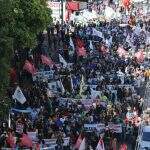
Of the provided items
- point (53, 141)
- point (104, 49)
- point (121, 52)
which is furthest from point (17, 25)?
point (104, 49)

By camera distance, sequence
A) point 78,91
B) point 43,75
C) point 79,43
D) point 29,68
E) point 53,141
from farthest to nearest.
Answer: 1. point 79,43
2. point 43,75
3. point 29,68
4. point 78,91
5. point 53,141

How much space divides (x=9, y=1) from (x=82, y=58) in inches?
638

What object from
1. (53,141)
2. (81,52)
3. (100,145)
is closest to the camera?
(100,145)

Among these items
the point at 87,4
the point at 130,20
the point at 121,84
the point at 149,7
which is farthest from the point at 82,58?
the point at 149,7

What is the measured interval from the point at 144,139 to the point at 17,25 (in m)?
11.1

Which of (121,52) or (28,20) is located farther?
(121,52)

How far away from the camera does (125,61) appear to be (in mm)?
51625

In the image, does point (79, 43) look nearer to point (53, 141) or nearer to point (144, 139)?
point (53, 141)

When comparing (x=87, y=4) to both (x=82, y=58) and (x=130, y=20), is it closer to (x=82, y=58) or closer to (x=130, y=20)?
(x=130, y=20)

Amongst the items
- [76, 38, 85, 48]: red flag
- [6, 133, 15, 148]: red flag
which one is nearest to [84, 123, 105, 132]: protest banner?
[6, 133, 15, 148]: red flag

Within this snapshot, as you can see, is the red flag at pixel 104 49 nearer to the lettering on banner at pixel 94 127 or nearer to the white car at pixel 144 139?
the lettering on banner at pixel 94 127

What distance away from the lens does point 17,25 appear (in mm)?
41094

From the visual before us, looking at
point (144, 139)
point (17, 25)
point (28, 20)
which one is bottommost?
point (144, 139)

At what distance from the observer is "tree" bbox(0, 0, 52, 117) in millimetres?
32844
